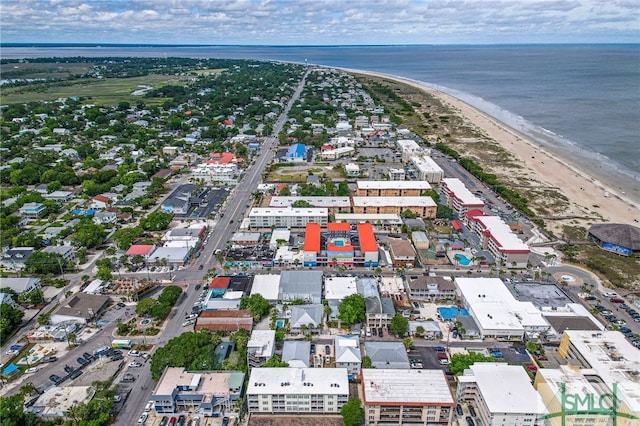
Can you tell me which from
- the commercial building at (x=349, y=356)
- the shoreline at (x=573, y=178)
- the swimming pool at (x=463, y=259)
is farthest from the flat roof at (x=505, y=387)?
the shoreline at (x=573, y=178)

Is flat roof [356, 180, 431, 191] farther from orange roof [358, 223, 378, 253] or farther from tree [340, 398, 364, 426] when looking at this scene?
tree [340, 398, 364, 426]

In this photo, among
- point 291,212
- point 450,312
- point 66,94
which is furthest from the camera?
point 66,94

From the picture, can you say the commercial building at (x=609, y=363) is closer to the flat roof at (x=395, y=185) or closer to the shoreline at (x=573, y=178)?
the shoreline at (x=573, y=178)

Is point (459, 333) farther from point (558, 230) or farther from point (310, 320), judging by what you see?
point (558, 230)

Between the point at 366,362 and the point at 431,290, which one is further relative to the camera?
the point at 431,290

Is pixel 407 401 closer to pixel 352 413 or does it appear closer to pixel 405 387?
pixel 405 387

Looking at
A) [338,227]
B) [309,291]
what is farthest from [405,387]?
[338,227]
